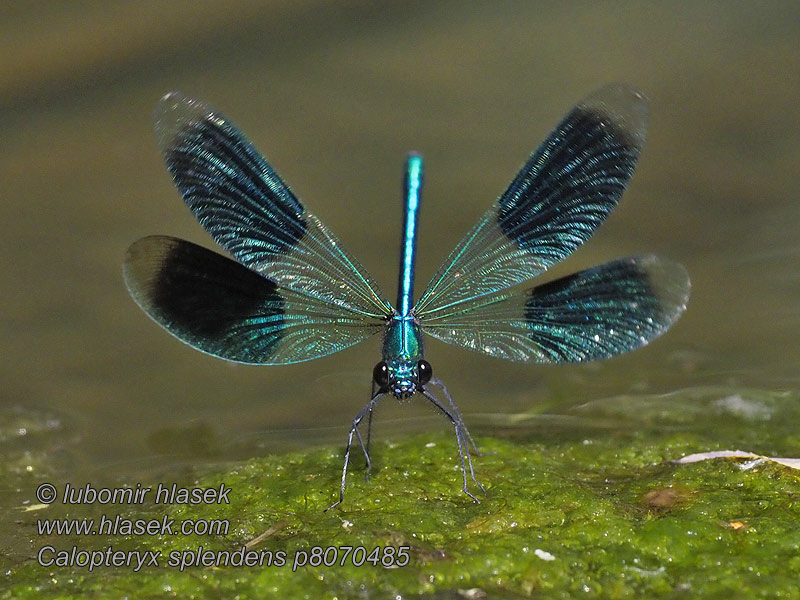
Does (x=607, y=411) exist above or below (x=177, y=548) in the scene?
above

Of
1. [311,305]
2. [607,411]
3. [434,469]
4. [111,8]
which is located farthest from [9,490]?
[111,8]

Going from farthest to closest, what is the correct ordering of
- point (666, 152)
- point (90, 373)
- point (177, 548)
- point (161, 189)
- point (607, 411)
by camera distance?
point (666, 152)
point (161, 189)
point (90, 373)
point (607, 411)
point (177, 548)

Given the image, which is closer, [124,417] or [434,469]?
[434,469]

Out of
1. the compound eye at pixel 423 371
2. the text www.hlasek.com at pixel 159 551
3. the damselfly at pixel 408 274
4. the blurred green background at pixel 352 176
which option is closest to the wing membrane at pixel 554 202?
the damselfly at pixel 408 274

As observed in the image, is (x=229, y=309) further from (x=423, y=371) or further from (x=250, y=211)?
(x=423, y=371)

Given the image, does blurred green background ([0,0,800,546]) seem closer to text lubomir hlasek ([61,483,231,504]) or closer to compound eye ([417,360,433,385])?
text lubomir hlasek ([61,483,231,504])

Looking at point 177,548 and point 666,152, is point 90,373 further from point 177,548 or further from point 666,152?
point 666,152

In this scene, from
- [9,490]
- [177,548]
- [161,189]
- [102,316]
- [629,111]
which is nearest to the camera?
[177,548]
